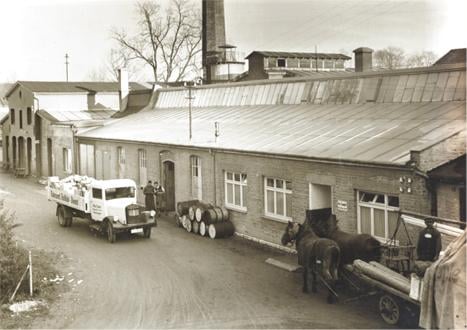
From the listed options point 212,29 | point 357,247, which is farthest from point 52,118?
point 357,247

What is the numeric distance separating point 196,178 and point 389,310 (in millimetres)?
14028

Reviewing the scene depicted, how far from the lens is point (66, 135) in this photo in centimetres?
3859

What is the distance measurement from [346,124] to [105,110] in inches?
1155

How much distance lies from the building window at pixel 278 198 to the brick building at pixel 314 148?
0.12 feet

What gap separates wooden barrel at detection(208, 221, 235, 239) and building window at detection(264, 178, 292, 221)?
6.54 ft

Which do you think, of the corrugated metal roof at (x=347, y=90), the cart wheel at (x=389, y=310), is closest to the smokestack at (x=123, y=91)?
the corrugated metal roof at (x=347, y=90)

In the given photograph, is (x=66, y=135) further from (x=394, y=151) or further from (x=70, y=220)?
(x=394, y=151)

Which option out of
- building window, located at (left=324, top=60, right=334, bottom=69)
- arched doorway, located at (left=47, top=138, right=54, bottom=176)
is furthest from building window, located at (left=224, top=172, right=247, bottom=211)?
building window, located at (left=324, top=60, right=334, bottom=69)

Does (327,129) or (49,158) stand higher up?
(327,129)

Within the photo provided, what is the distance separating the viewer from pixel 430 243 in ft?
41.6

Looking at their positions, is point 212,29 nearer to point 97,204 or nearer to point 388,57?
point 97,204

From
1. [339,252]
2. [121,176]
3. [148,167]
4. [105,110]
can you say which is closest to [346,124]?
[339,252]

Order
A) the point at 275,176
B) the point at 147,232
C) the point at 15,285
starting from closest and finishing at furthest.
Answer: the point at 15,285, the point at 275,176, the point at 147,232

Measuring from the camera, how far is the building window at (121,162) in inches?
1272
